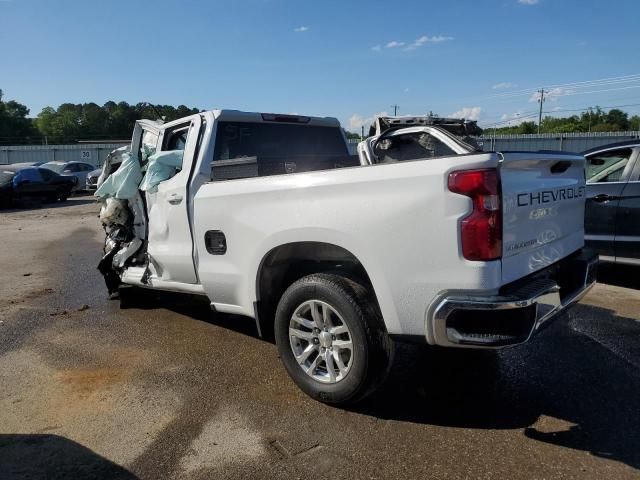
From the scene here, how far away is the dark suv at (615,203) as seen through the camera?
6.38m

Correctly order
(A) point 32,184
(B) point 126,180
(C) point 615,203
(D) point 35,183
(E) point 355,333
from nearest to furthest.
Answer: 1. (E) point 355,333
2. (B) point 126,180
3. (C) point 615,203
4. (A) point 32,184
5. (D) point 35,183

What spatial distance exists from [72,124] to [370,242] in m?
100

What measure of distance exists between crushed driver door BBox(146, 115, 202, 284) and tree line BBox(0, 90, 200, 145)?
74562 mm

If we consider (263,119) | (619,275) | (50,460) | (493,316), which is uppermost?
(263,119)

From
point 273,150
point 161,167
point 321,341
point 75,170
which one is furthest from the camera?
point 75,170

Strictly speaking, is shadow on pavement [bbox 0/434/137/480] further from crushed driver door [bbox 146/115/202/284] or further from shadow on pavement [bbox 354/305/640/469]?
crushed driver door [bbox 146/115/202/284]

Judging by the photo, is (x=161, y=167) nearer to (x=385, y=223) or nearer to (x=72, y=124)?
(x=385, y=223)

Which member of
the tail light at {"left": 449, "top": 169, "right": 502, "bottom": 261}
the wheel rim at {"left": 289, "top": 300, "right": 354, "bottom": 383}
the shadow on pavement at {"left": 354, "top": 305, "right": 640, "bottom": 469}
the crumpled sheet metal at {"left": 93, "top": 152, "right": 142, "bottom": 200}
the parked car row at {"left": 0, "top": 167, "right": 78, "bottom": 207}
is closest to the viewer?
the tail light at {"left": 449, "top": 169, "right": 502, "bottom": 261}

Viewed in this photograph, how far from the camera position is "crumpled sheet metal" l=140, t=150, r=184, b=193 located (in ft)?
17.0

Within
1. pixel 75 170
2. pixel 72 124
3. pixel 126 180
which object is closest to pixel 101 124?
pixel 72 124

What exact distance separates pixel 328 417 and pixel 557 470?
140cm

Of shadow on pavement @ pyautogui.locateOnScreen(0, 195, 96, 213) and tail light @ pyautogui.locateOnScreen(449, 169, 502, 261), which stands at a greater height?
tail light @ pyautogui.locateOnScreen(449, 169, 502, 261)

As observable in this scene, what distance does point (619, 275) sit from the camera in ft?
23.9

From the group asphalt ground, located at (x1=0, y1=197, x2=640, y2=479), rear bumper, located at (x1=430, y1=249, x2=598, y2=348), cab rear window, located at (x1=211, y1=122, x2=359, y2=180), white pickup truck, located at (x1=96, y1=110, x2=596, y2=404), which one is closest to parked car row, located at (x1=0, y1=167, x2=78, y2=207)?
asphalt ground, located at (x1=0, y1=197, x2=640, y2=479)
